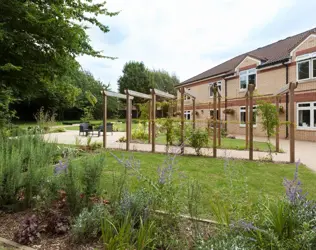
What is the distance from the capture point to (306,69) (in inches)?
595

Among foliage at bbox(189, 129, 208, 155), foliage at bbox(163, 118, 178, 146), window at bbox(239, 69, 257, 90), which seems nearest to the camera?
foliage at bbox(189, 129, 208, 155)

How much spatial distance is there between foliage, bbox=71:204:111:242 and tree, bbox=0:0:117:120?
4137 mm

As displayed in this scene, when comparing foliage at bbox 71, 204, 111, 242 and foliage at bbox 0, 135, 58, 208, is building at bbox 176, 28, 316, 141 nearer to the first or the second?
foliage at bbox 0, 135, 58, 208

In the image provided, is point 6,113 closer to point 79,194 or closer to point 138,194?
point 79,194

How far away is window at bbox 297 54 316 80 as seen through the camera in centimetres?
1465

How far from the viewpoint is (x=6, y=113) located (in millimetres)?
8117

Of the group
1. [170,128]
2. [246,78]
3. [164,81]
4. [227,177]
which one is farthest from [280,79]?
[164,81]

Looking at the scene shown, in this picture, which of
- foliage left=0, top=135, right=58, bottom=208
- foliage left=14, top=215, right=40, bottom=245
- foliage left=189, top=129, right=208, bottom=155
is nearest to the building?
foliage left=189, top=129, right=208, bottom=155

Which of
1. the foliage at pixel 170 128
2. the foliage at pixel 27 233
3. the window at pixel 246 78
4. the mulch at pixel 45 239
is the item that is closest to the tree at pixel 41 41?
the foliage at pixel 170 128

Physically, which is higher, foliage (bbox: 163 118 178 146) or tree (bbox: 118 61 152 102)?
tree (bbox: 118 61 152 102)

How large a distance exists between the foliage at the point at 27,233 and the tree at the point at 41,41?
383cm

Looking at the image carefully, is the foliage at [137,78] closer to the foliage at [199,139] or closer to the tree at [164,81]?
the tree at [164,81]

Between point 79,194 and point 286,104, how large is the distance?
53.2 feet

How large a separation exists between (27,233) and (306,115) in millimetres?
16200
